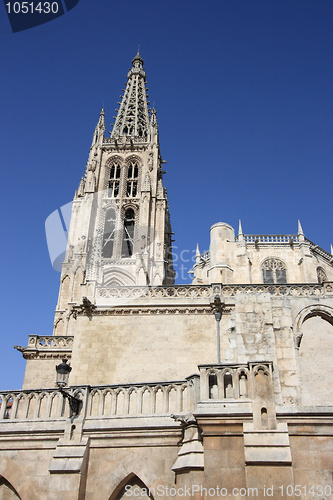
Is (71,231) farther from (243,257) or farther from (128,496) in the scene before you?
(128,496)

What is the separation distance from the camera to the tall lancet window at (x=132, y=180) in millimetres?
50719

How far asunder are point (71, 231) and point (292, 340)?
35082 mm

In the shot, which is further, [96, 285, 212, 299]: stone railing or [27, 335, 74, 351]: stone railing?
[27, 335, 74, 351]: stone railing

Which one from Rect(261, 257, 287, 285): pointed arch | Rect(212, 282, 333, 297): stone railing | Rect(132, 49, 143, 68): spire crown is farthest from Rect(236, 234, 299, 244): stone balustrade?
Rect(132, 49, 143, 68): spire crown

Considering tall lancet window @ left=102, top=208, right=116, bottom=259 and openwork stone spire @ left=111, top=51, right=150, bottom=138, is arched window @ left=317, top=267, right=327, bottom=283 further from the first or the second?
openwork stone spire @ left=111, top=51, right=150, bottom=138

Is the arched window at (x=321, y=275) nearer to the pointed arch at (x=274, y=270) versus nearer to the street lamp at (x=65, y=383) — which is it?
the pointed arch at (x=274, y=270)

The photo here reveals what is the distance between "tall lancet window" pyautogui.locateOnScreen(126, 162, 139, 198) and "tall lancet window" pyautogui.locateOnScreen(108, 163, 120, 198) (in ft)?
3.90

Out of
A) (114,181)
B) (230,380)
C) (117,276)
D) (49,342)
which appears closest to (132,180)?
(114,181)

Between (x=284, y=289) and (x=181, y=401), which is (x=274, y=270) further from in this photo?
(x=181, y=401)

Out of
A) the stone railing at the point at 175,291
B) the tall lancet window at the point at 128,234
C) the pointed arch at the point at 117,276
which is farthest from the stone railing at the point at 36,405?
the tall lancet window at the point at 128,234

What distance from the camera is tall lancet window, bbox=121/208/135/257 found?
152 feet

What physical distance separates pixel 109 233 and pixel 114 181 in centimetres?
706

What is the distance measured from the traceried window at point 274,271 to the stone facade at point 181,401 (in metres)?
14.6

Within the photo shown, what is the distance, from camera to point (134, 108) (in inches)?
2447
